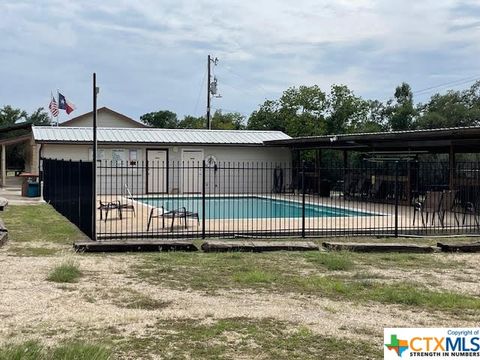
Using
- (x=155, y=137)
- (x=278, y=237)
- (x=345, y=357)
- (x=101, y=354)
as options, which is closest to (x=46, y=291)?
(x=101, y=354)

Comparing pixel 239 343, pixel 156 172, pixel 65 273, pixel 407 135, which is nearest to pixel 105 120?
pixel 156 172

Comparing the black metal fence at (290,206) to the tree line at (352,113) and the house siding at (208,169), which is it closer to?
the house siding at (208,169)

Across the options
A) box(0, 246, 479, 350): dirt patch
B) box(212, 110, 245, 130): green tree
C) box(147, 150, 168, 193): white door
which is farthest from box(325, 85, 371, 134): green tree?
box(0, 246, 479, 350): dirt patch

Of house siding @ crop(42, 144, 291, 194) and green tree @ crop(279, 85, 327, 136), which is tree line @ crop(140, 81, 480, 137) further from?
house siding @ crop(42, 144, 291, 194)

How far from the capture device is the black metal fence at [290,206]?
12.7m

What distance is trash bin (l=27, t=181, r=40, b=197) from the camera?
22.1 meters

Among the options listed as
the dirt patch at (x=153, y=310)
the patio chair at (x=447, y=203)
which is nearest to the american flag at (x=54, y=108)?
the patio chair at (x=447, y=203)

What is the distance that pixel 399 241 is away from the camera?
11531 mm

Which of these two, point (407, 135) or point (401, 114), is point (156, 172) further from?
point (401, 114)

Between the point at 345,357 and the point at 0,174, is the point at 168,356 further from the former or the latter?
the point at 0,174

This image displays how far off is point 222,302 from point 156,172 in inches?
819

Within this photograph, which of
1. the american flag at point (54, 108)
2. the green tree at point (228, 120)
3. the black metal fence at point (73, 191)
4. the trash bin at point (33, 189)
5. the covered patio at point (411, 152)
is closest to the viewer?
the black metal fence at point (73, 191)

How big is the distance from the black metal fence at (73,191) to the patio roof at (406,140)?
33.4ft

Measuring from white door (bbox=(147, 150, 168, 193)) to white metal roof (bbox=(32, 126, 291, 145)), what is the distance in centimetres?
65
